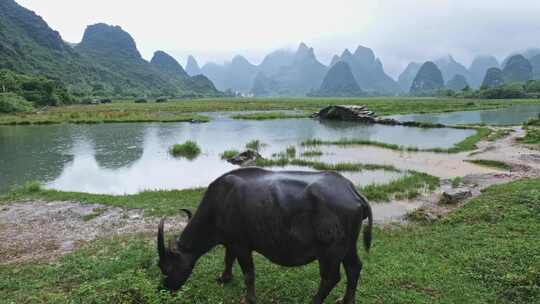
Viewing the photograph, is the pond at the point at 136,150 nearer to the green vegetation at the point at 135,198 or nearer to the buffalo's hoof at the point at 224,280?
the green vegetation at the point at 135,198

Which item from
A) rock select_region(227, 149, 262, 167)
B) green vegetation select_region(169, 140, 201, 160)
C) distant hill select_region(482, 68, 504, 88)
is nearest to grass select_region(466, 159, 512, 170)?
rock select_region(227, 149, 262, 167)

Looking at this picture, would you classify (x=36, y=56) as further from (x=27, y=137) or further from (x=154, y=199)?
(x=154, y=199)

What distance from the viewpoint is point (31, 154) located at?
65.7ft

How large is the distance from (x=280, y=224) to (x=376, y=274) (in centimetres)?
239

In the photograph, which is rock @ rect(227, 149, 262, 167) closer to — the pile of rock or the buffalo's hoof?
the buffalo's hoof

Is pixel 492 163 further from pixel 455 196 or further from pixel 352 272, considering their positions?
pixel 352 272

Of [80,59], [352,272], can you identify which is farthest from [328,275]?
Answer: [80,59]

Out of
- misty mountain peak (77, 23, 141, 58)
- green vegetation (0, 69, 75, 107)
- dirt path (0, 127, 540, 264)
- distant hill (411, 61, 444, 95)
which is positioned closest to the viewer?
dirt path (0, 127, 540, 264)

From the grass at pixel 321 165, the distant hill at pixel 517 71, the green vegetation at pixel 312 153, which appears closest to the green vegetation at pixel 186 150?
the grass at pixel 321 165

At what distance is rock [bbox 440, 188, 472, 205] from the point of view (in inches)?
398

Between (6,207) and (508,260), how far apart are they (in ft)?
43.2

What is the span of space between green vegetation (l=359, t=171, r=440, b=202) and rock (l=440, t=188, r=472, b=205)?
1.10m

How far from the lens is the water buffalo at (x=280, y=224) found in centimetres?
417

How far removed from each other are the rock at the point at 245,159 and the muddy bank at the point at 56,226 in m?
8.27
